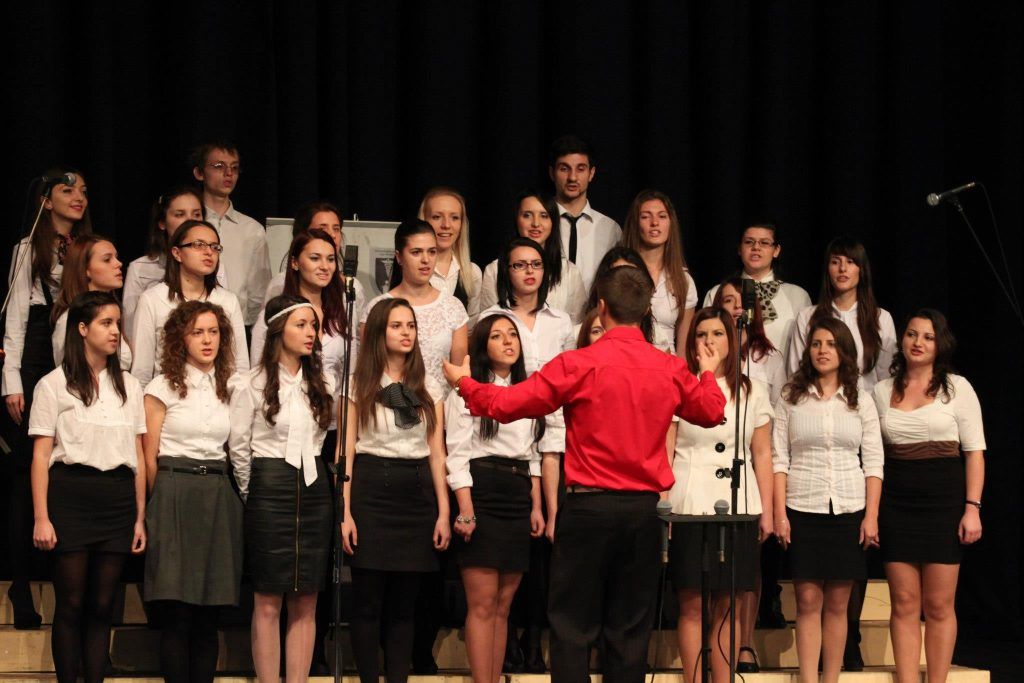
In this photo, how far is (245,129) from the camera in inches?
233

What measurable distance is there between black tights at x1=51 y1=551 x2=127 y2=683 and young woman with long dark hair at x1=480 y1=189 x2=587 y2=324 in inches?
66.3

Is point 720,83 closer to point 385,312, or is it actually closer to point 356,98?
point 356,98

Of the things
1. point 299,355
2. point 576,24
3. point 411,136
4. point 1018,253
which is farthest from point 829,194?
point 299,355

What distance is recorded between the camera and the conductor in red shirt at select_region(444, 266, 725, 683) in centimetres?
366

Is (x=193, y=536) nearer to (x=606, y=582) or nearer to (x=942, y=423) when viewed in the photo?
(x=606, y=582)

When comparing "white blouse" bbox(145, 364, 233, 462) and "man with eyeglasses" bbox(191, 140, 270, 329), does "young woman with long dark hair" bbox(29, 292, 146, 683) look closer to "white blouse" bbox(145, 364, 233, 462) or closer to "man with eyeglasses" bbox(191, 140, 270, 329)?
"white blouse" bbox(145, 364, 233, 462)

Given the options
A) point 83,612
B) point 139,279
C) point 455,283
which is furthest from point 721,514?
point 139,279

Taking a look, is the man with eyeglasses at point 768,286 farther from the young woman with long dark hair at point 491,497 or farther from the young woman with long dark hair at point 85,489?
the young woman with long dark hair at point 85,489

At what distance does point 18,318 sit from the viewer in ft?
15.7

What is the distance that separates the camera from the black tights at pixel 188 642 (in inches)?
164

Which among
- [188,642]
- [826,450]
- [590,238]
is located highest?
[590,238]

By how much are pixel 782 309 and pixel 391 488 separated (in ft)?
5.98

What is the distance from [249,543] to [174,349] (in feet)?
2.12

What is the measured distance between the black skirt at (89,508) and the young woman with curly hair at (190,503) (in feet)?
0.30
